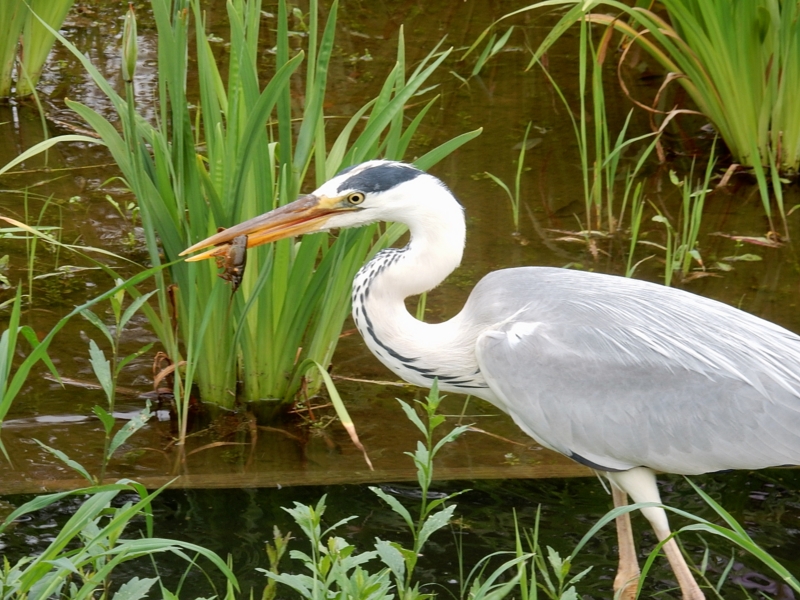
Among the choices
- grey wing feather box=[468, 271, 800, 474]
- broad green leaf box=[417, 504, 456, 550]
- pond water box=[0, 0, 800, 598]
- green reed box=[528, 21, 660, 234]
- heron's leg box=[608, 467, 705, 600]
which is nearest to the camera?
broad green leaf box=[417, 504, 456, 550]

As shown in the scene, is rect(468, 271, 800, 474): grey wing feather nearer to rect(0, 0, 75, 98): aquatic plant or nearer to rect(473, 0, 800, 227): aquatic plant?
rect(473, 0, 800, 227): aquatic plant

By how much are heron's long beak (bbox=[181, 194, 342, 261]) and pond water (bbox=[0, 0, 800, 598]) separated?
87 centimetres

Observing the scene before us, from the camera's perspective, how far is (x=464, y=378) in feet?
11.5

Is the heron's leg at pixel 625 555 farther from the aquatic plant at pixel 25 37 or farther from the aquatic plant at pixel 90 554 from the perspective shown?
the aquatic plant at pixel 25 37

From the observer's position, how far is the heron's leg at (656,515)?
3092mm

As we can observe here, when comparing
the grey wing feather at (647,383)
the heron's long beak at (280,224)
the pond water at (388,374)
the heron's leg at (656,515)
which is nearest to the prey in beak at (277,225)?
the heron's long beak at (280,224)

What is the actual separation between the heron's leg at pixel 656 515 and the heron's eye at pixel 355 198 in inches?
47.7

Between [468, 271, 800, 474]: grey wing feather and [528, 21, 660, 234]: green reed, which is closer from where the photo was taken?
[468, 271, 800, 474]: grey wing feather

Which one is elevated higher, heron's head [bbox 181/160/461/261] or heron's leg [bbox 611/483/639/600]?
heron's head [bbox 181/160/461/261]

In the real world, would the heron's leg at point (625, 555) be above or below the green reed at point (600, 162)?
below

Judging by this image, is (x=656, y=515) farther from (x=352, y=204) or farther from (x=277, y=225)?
(x=277, y=225)

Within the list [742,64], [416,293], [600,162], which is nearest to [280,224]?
[416,293]

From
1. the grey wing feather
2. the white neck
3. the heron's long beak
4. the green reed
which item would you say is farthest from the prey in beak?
the green reed

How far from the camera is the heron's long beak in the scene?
328cm
